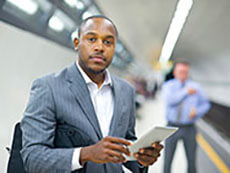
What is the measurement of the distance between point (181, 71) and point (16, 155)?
235 centimetres

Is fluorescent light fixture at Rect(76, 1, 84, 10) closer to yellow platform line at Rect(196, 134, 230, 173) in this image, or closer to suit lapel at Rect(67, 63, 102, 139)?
suit lapel at Rect(67, 63, 102, 139)

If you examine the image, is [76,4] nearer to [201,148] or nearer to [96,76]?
[96,76]

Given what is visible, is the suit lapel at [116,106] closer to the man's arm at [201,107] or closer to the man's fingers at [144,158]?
the man's fingers at [144,158]

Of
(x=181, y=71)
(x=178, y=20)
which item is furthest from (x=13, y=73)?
(x=181, y=71)

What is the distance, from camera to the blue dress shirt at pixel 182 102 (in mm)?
3070

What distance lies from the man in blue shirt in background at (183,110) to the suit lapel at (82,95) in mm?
2055

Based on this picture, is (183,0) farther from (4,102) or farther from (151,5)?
(4,102)

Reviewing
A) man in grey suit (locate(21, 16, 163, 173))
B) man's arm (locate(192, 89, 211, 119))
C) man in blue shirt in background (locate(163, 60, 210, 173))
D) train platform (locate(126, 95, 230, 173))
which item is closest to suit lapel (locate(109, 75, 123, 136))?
man in grey suit (locate(21, 16, 163, 173))

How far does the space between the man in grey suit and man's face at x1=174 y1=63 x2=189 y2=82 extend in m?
1.91

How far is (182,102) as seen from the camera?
311cm

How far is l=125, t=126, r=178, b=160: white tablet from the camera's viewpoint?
0.93 metres

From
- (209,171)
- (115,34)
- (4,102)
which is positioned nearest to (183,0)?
(115,34)

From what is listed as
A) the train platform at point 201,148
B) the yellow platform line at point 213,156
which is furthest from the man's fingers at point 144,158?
the yellow platform line at point 213,156

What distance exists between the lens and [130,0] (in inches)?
73.3
